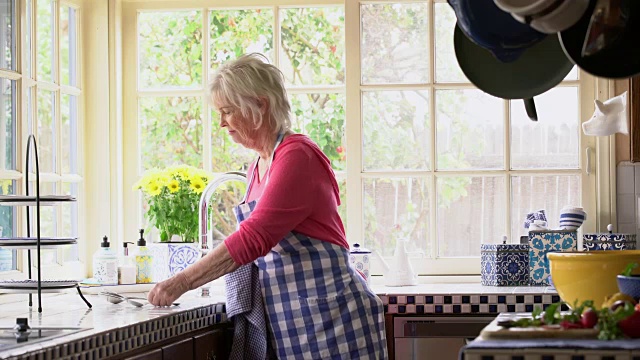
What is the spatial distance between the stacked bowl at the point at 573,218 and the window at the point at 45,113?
1.97 meters

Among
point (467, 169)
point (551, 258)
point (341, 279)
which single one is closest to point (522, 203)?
point (467, 169)

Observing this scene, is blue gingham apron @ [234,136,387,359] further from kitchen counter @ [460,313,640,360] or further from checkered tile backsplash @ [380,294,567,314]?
kitchen counter @ [460,313,640,360]

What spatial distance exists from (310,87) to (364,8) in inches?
15.9

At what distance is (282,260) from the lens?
2.99 meters

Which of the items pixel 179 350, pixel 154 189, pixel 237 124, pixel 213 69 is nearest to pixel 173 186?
pixel 154 189

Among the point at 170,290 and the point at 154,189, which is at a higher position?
the point at 154,189

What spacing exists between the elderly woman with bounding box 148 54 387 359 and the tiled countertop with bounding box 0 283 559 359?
104 mm

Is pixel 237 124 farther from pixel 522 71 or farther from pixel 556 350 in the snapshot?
pixel 556 350

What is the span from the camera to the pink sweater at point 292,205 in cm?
283

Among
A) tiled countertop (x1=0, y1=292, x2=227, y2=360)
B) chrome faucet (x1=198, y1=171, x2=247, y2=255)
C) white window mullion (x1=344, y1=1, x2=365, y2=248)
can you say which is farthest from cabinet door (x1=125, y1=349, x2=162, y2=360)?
white window mullion (x1=344, y1=1, x2=365, y2=248)

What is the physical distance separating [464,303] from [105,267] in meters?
1.30

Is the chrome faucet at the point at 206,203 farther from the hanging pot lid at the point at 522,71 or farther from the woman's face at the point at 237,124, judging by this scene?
the hanging pot lid at the point at 522,71

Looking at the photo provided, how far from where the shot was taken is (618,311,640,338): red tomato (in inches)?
71.8

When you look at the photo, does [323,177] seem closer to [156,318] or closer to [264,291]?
[264,291]
